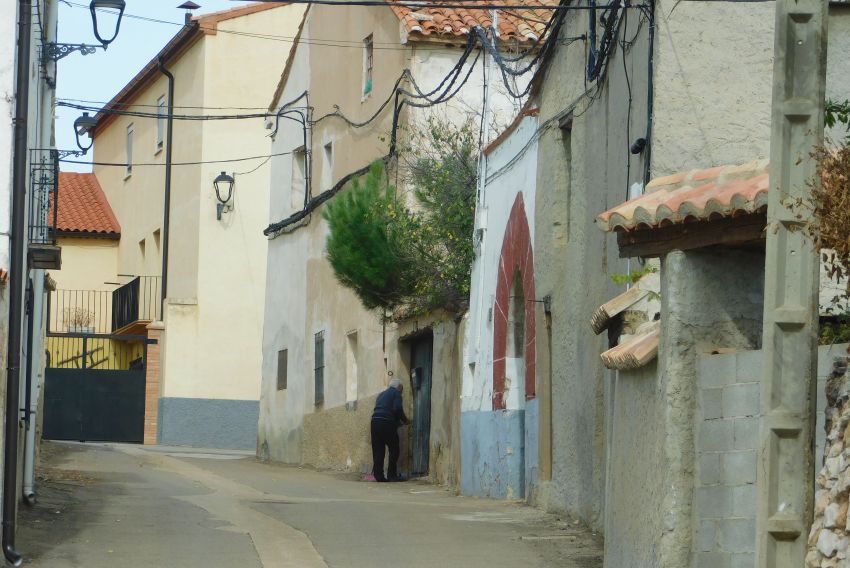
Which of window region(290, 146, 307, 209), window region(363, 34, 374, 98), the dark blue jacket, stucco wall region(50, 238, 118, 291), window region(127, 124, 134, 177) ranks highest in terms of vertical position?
window region(127, 124, 134, 177)

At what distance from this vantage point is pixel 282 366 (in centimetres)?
3020

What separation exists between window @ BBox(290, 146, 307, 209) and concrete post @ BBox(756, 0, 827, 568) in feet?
72.1

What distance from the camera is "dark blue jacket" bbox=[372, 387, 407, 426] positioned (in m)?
21.8

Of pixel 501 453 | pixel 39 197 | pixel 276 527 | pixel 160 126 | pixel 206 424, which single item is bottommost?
pixel 276 527

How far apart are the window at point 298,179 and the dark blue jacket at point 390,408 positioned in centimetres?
828

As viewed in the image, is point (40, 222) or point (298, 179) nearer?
point (40, 222)

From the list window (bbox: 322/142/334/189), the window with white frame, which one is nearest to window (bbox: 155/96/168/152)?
the window with white frame

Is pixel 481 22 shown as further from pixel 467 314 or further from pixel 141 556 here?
pixel 141 556

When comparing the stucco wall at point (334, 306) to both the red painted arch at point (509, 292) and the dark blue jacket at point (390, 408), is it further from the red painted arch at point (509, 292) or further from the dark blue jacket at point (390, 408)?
the red painted arch at point (509, 292)

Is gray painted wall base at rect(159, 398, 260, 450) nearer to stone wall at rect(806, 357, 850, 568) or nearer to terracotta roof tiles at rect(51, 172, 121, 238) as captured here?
terracotta roof tiles at rect(51, 172, 121, 238)

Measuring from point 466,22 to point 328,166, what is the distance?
17.3ft

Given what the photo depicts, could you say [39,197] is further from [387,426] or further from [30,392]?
[387,426]

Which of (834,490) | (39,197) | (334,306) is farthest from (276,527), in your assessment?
A: (334,306)

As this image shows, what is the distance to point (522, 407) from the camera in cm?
1775
